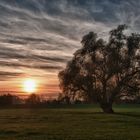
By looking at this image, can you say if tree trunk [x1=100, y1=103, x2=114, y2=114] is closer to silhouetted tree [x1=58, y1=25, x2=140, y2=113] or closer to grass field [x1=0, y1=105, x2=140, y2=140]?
silhouetted tree [x1=58, y1=25, x2=140, y2=113]

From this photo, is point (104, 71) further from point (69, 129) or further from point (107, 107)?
point (69, 129)

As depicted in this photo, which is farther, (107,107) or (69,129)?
(107,107)

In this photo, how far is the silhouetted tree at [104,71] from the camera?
68062mm

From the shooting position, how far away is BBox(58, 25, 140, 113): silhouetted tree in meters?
68.1

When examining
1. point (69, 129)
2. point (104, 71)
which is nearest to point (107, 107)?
point (104, 71)

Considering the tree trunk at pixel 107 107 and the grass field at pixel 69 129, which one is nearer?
the grass field at pixel 69 129

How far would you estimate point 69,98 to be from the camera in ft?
237

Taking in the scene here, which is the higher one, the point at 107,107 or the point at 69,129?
the point at 107,107

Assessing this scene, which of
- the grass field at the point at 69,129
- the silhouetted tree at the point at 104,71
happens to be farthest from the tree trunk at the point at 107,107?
the grass field at the point at 69,129

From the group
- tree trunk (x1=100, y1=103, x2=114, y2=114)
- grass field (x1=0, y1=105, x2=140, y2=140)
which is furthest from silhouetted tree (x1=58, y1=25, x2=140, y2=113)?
grass field (x1=0, y1=105, x2=140, y2=140)

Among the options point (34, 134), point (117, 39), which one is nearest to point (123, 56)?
point (117, 39)

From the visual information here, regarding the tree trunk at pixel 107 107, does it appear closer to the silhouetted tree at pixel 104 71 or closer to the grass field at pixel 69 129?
the silhouetted tree at pixel 104 71

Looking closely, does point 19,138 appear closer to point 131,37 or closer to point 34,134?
point 34,134

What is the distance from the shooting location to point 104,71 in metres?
69.2
